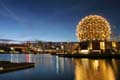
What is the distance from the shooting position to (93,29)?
86.8m

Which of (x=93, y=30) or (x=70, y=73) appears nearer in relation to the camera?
(x=70, y=73)

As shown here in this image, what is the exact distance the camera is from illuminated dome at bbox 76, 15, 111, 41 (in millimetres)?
85750

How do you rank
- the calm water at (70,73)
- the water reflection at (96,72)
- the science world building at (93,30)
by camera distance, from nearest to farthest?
1. the water reflection at (96,72)
2. the calm water at (70,73)
3. the science world building at (93,30)

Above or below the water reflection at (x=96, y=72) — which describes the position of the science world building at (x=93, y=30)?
above

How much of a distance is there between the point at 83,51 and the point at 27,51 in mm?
102182

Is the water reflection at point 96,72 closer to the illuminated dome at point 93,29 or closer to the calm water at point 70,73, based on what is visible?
the calm water at point 70,73

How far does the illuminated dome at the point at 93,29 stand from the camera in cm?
8575

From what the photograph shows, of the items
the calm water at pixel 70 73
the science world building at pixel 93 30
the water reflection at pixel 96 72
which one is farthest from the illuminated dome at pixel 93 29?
the water reflection at pixel 96 72

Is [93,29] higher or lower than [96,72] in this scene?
higher

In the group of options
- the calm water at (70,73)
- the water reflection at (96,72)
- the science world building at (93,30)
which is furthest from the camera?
the science world building at (93,30)

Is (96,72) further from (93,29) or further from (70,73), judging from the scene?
(93,29)

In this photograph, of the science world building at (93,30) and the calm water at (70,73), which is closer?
the calm water at (70,73)

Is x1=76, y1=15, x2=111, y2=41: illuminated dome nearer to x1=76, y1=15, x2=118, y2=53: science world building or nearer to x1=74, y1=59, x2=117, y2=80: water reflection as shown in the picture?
x1=76, y1=15, x2=118, y2=53: science world building

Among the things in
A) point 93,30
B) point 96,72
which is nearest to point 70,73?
point 96,72
